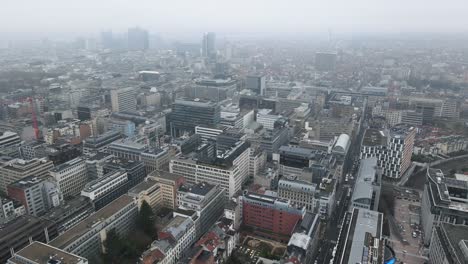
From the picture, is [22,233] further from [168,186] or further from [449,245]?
[449,245]

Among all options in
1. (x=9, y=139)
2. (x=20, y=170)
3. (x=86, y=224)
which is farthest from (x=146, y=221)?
(x=9, y=139)

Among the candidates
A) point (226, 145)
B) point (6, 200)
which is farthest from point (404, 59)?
point (6, 200)

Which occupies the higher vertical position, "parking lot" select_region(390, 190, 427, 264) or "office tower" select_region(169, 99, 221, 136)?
"office tower" select_region(169, 99, 221, 136)

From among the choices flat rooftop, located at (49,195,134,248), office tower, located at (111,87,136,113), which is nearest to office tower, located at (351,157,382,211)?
flat rooftop, located at (49,195,134,248)

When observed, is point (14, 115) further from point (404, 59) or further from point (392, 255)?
point (404, 59)

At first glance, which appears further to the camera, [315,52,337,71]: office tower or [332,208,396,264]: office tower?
[315,52,337,71]: office tower

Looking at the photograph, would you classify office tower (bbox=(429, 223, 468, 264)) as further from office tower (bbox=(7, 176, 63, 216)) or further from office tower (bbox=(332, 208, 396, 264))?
office tower (bbox=(7, 176, 63, 216))
